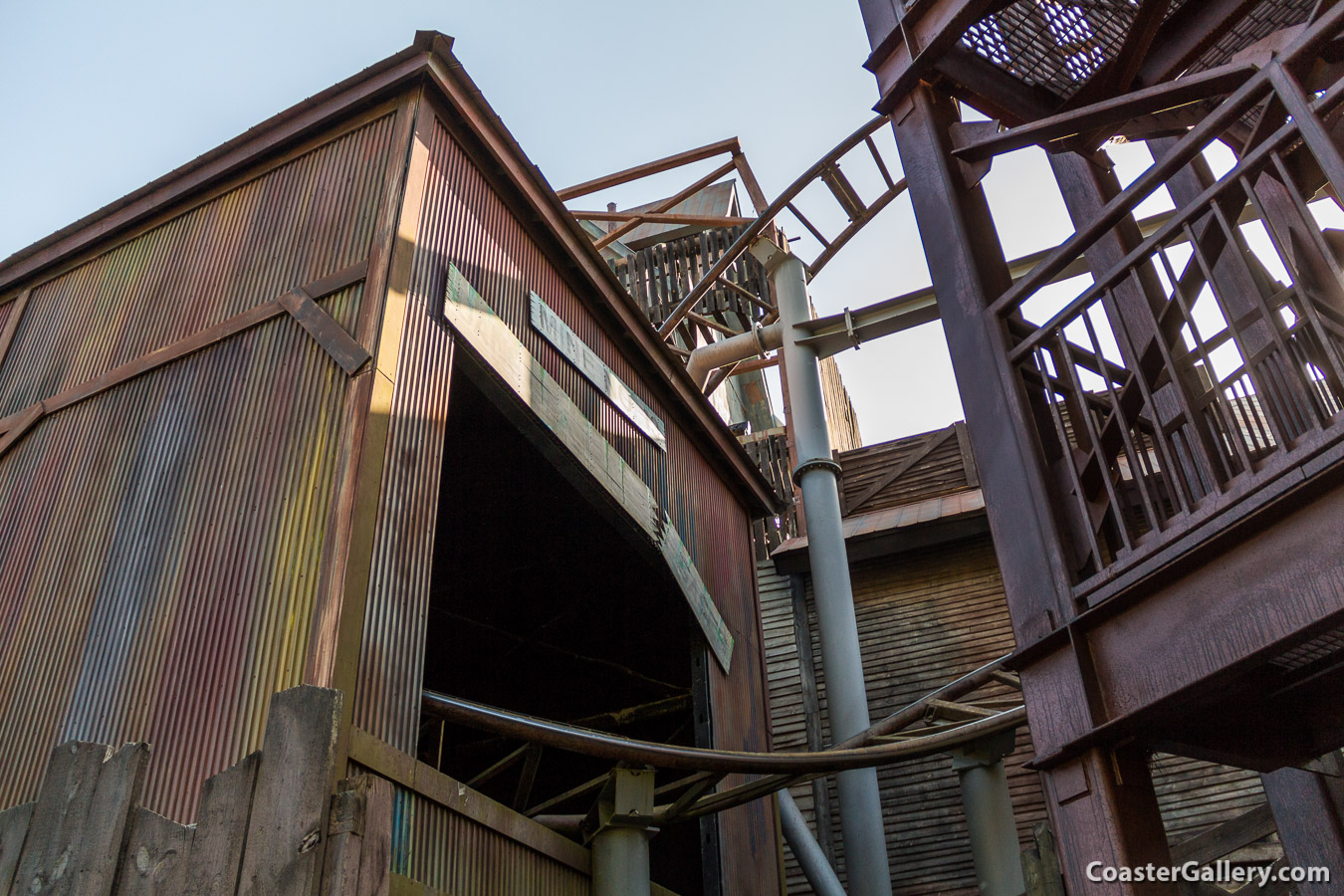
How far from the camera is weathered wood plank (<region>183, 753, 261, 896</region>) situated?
3156 mm

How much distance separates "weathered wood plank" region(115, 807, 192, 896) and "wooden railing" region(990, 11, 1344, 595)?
396cm

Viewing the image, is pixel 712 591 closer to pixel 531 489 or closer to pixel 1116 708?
pixel 531 489

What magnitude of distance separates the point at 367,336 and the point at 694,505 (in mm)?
5302

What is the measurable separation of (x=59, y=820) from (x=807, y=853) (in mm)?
9463

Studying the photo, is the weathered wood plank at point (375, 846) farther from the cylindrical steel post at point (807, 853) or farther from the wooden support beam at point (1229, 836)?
the cylindrical steel post at point (807, 853)

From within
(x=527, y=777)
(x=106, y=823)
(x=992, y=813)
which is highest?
(x=527, y=777)

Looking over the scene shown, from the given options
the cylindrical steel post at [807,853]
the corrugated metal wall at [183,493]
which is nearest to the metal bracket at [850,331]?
the cylindrical steel post at [807,853]

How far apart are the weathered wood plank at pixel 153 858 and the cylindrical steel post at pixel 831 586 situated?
882cm

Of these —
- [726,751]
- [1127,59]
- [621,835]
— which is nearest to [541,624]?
[726,751]

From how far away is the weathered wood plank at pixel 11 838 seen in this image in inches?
133

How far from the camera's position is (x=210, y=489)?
6906 mm

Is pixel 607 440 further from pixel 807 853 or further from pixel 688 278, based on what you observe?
pixel 688 278

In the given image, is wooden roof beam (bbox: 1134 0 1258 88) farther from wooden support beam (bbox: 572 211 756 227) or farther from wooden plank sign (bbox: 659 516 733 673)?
wooden support beam (bbox: 572 211 756 227)

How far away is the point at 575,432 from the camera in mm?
8805
